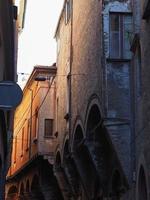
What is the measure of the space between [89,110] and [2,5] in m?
6.42

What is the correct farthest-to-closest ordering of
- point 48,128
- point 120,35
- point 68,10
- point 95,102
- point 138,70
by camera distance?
point 48,128, point 68,10, point 95,102, point 120,35, point 138,70

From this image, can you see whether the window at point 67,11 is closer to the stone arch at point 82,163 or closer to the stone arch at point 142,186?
the stone arch at point 82,163

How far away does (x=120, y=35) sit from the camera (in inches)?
765

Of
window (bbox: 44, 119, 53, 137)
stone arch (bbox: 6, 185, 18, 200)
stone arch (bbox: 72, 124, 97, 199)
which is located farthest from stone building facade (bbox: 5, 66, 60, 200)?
stone arch (bbox: 72, 124, 97, 199)

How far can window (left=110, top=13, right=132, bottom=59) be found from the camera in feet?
62.7

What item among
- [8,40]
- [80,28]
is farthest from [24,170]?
[8,40]

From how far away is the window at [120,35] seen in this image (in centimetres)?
1912

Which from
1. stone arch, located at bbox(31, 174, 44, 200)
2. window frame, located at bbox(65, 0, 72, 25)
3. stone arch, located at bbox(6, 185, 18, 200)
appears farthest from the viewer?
stone arch, located at bbox(6, 185, 18, 200)

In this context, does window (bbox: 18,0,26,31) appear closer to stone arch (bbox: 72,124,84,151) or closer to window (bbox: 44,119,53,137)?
window (bbox: 44,119,53,137)

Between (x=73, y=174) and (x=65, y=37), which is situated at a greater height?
(x=65, y=37)

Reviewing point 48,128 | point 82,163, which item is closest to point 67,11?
point 48,128

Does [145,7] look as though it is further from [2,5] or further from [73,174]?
[73,174]

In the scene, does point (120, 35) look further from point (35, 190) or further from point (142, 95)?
point (35, 190)

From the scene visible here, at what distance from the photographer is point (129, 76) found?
1848 centimetres
